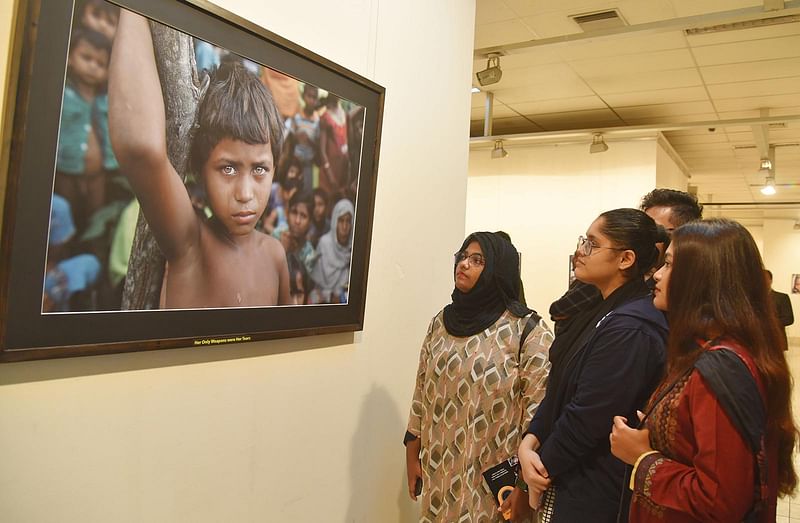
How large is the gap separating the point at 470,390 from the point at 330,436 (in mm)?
582

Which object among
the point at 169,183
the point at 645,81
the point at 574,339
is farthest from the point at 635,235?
the point at 645,81

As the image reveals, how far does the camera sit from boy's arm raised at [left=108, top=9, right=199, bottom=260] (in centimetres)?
142

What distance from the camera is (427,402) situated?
7.42ft

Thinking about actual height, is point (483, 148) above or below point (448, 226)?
above

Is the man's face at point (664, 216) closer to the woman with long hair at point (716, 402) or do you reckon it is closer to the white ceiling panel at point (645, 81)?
the woman with long hair at point (716, 402)

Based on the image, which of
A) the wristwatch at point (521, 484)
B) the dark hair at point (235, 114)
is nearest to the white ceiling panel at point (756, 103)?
the wristwatch at point (521, 484)

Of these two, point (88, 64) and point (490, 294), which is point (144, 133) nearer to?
point (88, 64)

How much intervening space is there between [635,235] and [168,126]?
1.41m

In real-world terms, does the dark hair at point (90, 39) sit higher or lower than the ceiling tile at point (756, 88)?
lower

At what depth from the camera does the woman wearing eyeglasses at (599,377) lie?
1.57 metres

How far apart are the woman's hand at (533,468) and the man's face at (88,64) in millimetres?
1568

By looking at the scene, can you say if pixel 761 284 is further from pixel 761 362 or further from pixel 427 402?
pixel 427 402

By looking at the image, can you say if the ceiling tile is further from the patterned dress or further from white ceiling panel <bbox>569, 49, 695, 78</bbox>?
the patterned dress

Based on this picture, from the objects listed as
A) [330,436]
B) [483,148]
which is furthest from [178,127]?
[483,148]
